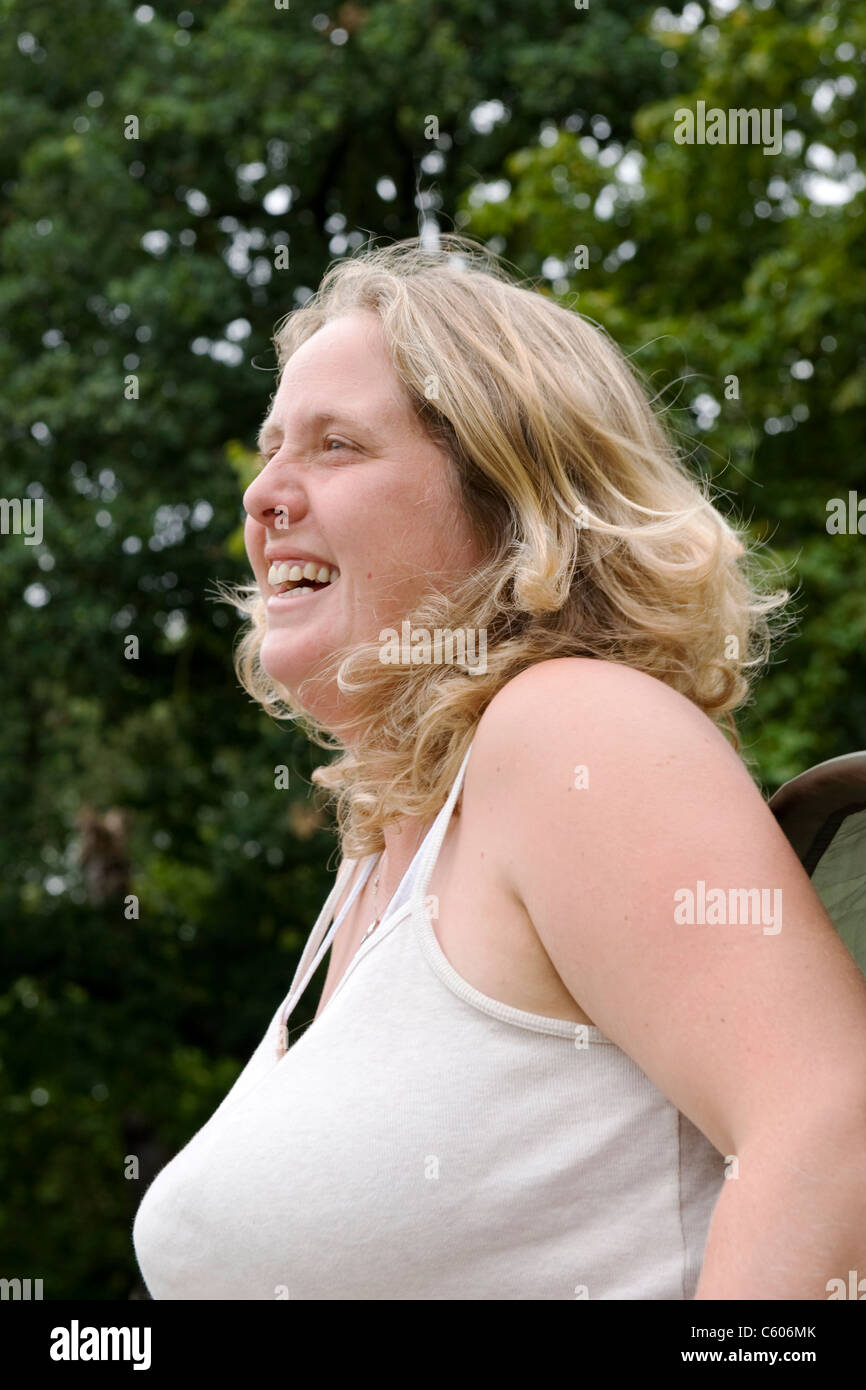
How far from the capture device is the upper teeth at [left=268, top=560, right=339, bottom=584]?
1.75 m

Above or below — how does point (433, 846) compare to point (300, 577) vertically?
below

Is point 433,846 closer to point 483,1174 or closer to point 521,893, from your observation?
point 521,893

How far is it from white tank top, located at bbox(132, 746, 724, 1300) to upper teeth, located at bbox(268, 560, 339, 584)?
0.57m

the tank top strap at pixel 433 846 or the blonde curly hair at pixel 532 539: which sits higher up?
the blonde curly hair at pixel 532 539

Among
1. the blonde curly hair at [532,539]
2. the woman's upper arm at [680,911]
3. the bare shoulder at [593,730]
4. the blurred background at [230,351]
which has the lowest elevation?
the woman's upper arm at [680,911]

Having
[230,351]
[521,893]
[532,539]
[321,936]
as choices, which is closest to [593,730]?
[521,893]

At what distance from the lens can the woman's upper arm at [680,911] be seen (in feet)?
3.68

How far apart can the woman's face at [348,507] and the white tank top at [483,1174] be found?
1.62 ft

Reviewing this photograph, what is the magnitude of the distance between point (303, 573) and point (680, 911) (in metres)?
0.76

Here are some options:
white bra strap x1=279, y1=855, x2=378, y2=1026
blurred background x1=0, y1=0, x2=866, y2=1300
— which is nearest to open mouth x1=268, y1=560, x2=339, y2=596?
white bra strap x1=279, y1=855, x2=378, y2=1026

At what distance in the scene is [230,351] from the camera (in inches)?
416

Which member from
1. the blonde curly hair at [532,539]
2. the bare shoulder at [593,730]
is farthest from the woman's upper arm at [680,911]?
the blonde curly hair at [532,539]

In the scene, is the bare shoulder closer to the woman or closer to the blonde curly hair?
the woman

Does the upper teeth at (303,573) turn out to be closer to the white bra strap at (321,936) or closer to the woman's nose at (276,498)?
the woman's nose at (276,498)
